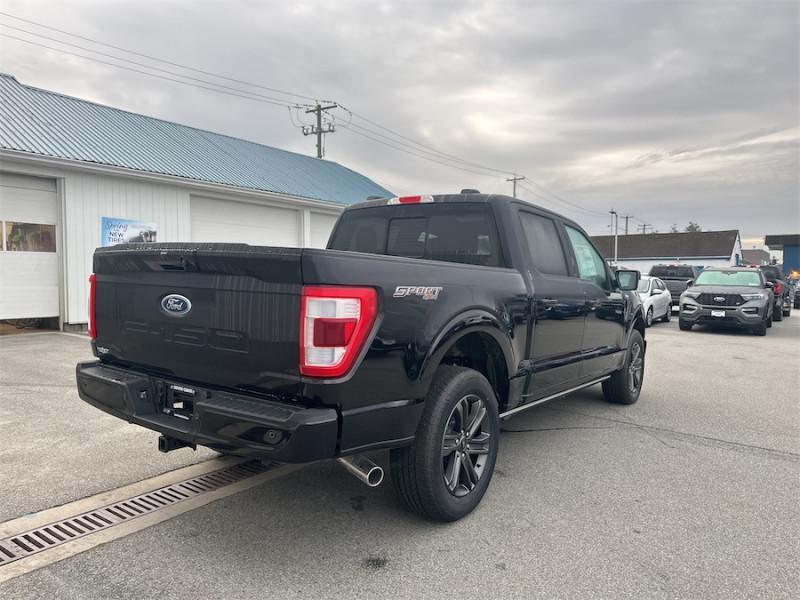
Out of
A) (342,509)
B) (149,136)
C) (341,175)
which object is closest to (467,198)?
(342,509)

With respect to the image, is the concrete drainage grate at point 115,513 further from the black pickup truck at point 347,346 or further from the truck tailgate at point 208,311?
the truck tailgate at point 208,311

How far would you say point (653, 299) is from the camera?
16078mm

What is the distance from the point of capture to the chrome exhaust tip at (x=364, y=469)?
285cm

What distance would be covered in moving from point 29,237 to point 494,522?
37.4 feet

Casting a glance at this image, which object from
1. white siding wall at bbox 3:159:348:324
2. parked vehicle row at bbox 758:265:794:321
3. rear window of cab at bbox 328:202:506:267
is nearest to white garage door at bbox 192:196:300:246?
white siding wall at bbox 3:159:348:324

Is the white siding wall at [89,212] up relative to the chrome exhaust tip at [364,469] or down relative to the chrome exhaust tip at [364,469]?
up

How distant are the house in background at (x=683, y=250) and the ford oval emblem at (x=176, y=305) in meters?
57.7

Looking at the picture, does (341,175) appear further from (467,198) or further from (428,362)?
(428,362)

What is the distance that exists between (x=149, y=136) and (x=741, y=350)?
1501 centimetres

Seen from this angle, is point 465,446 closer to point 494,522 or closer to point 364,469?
point 494,522

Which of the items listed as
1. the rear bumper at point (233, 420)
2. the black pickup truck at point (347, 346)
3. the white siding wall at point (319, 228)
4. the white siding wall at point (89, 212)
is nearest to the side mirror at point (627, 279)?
the black pickup truck at point (347, 346)

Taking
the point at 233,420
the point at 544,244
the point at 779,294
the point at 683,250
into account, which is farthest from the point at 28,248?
the point at 683,250

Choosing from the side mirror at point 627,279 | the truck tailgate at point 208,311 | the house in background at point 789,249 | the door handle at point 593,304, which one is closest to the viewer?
the truck tailgate at point 208,311

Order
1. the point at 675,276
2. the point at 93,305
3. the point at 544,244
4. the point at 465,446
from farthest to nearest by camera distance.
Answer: the point at 675,276 < the point at 544,244 < the point at 93,305 < the point at 465,446
